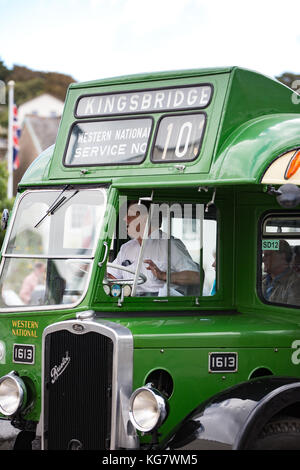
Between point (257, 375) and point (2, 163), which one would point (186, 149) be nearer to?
point (257, 375)

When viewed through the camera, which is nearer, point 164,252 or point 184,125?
point 184,125

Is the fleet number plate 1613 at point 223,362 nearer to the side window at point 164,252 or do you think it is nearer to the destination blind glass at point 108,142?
the side window at point 164,252

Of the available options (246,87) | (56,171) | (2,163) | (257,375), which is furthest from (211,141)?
(2,163)

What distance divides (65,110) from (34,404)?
2461 mm

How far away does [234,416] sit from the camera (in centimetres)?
510

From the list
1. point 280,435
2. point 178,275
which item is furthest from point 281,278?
point 280,435

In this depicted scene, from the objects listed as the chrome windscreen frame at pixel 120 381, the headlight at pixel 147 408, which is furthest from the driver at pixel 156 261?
the headlight at pixel 147 408

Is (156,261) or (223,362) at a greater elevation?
(156,261)

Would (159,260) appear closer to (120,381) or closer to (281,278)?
(281,278)

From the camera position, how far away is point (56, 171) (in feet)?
20.9

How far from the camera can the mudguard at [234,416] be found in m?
5.02

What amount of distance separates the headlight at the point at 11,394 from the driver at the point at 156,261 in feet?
3.52

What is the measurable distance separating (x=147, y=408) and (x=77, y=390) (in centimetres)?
64

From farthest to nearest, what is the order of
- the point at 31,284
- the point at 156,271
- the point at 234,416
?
1. the point at 31,284
2. the point at 156,271
3. the point at 234,416
